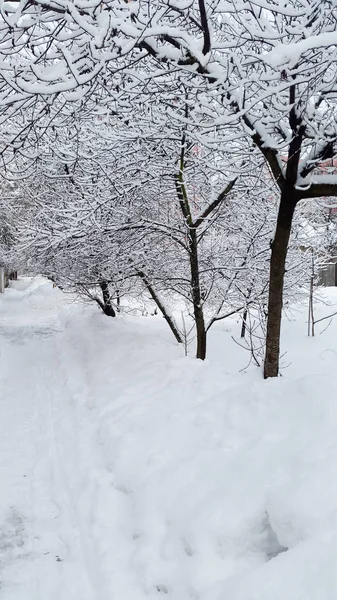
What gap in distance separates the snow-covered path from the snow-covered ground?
1 cm

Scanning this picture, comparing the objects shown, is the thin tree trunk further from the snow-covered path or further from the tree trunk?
the tree trunk

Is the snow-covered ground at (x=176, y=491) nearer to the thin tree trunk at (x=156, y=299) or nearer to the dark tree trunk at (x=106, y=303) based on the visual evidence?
the thin tree trunk at (x=156, y=299)

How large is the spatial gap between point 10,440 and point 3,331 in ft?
35.6

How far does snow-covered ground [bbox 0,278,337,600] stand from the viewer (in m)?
2.90

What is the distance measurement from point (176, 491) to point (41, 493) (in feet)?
4.47

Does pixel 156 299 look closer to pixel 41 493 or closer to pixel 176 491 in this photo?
pixel 41 493

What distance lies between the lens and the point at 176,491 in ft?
12.5

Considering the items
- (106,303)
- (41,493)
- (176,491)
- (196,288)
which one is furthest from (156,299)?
(176,491)

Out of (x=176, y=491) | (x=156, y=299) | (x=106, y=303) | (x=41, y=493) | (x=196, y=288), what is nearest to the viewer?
(x=176, y=491)

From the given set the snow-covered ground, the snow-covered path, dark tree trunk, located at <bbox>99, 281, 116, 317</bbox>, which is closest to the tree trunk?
the snow-covered ground

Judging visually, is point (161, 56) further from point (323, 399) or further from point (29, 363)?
point (29, 363)

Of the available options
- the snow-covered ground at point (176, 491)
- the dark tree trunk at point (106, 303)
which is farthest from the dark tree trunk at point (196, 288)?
the dark tree trunk at point (106, 303)

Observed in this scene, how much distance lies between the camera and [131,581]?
3.07 meters

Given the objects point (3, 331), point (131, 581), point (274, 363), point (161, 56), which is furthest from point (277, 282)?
point (3, 331)
